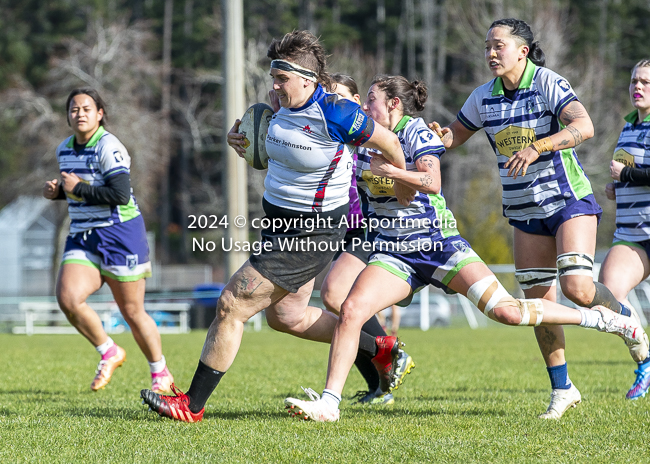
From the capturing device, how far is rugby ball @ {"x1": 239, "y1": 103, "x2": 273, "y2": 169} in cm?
464

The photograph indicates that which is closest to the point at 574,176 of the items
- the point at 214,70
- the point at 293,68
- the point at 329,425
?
the point at 293,68

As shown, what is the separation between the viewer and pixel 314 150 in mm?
4305

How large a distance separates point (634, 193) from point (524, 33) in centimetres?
194

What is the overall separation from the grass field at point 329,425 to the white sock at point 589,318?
0.57 meters

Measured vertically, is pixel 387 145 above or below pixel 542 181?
above

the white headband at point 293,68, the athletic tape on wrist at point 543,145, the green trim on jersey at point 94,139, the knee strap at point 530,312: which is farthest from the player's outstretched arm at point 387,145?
the green trim on jersey at point 94,139

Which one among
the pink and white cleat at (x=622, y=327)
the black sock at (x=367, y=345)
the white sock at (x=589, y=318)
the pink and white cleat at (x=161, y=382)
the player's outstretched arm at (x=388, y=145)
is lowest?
the pink and white cleat at (x=161, y=382)

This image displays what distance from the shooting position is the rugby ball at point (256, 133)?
464 centimetres

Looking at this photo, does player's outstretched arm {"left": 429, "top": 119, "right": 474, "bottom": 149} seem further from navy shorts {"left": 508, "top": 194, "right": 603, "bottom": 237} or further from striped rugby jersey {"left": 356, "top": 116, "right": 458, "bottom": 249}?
navy shorts {"left": 508, "top": 194, "right": 603, "bottom": 237}

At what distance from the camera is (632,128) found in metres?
6.34

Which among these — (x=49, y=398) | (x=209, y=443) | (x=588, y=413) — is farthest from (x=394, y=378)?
(x=49, y=398)

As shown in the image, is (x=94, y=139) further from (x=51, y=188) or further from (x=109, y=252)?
(x=109, y=252)

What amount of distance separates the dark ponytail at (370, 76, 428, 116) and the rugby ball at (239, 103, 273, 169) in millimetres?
772

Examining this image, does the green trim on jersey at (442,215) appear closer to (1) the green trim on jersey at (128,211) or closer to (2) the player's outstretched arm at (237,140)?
(2) the player's outstretched arm at (237,140)
